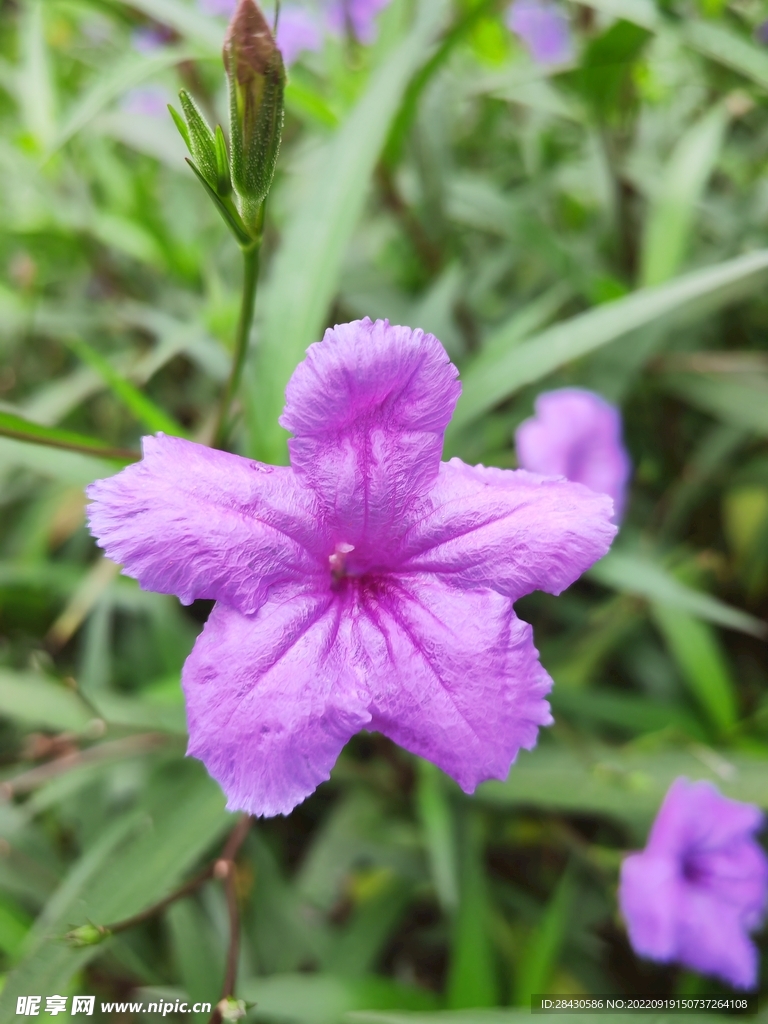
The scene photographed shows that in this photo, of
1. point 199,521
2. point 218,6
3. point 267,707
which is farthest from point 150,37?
point 267,707

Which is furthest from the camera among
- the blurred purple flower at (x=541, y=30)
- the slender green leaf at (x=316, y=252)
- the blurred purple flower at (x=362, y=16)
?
the blurred purple flower at (x=541, y=30)

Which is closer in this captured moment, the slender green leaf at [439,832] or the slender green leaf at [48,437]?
the slender green leaf at [48,437]

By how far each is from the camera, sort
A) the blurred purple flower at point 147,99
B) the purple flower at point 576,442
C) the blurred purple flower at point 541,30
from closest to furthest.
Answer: the purple flower at point 576,442, the blurred purple flower at point 147,99, the blurred purple flower at point 541,30

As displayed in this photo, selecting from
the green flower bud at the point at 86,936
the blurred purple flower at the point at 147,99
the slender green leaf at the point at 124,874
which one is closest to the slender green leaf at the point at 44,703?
the slender green leaf at the point at 124,874

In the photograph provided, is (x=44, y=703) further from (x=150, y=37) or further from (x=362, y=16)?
(x=362, y=16)

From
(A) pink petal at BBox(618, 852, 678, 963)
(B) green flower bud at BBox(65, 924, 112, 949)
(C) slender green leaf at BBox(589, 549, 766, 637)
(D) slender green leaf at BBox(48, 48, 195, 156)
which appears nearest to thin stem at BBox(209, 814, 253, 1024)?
(B) green flower bud at BBox(65, 924, 112, 949)

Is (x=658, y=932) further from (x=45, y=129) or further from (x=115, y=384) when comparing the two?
(x=45, y=129)

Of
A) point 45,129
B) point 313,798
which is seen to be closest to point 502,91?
point 45,129

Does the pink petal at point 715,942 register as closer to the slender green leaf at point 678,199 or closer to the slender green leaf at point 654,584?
the slender green leaf at point 654,584
